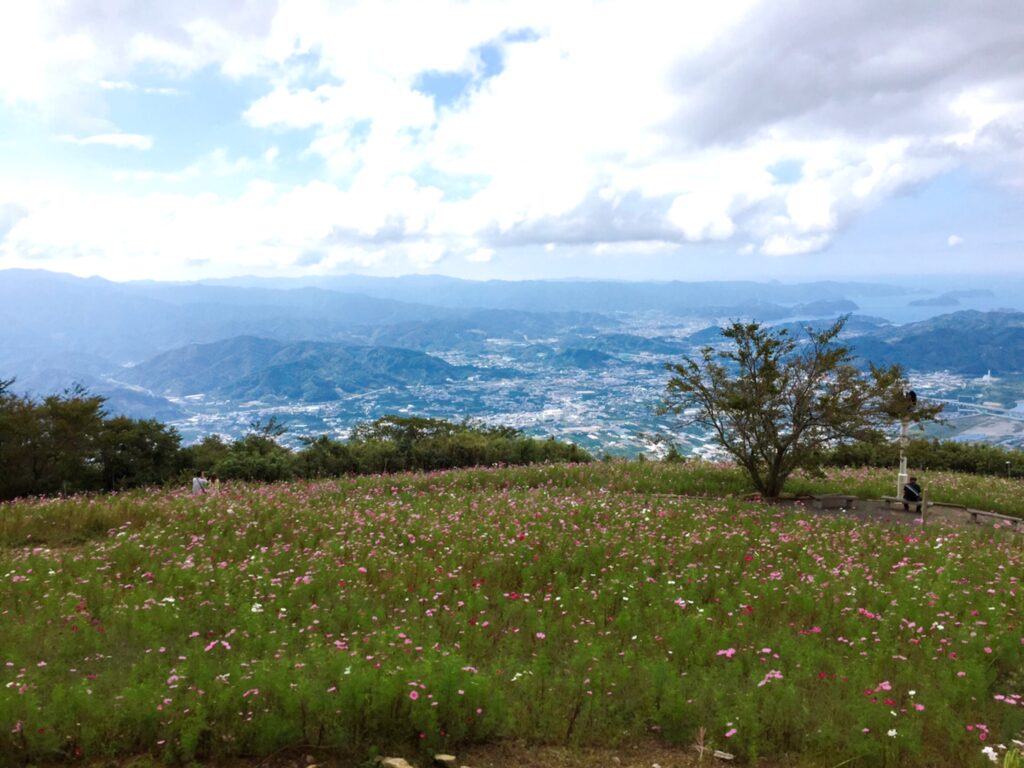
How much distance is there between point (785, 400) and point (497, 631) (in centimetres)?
1279

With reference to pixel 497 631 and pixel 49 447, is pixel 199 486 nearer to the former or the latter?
pixel 49 447

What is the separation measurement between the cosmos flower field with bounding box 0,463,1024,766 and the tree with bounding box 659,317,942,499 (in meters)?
3.41

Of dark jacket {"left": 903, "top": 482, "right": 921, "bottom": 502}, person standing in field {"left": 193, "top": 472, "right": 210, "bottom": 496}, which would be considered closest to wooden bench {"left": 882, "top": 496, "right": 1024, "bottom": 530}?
dark jacket {"left": 903, "top": 482, "right": 921, "bottom": 502}

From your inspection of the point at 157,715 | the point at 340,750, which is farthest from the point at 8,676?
the point at 340,750

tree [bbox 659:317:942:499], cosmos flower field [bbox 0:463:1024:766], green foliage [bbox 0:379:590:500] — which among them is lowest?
green foliage [bbox 0:379:590:500]

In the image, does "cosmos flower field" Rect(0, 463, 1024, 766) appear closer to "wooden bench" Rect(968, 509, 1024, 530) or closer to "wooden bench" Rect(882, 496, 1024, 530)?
"wooden bench" Rect(882, 496, 1024, 530)

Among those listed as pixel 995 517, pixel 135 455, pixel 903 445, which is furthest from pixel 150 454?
pixel 995 517

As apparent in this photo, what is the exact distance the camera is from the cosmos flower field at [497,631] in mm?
5457

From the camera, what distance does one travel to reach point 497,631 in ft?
26.5

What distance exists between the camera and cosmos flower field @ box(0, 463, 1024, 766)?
546 centimetres

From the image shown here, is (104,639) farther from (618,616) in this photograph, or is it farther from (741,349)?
(741,349)

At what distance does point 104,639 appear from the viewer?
290 inches

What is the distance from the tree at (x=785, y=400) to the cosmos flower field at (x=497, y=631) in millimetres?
3410

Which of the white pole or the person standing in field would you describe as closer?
the person standing in field
